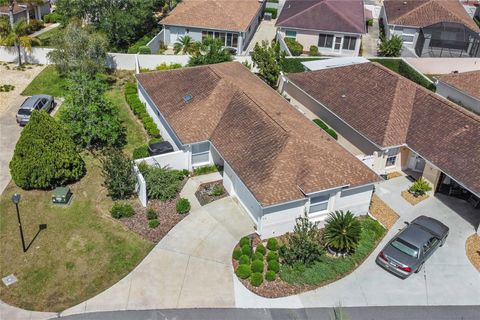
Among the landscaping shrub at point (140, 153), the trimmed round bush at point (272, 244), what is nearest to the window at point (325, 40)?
the landscaping shrub at point (140, 153)

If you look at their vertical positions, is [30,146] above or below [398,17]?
below

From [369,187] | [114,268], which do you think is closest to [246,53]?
[369,187]

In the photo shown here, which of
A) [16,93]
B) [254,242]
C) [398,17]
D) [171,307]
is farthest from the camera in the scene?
[398,17]

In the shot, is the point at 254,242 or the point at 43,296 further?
the point at 254,242

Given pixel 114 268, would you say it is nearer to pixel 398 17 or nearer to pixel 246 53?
pixel 246 53

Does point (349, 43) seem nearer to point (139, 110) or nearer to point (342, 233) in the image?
point (139, 110)

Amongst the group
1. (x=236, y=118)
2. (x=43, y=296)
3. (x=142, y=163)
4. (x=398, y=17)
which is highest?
(x=398, y=17)

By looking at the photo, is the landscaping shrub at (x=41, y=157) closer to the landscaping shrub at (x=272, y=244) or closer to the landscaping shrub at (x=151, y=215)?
the landscaping shrub at (x=151, y=215)
